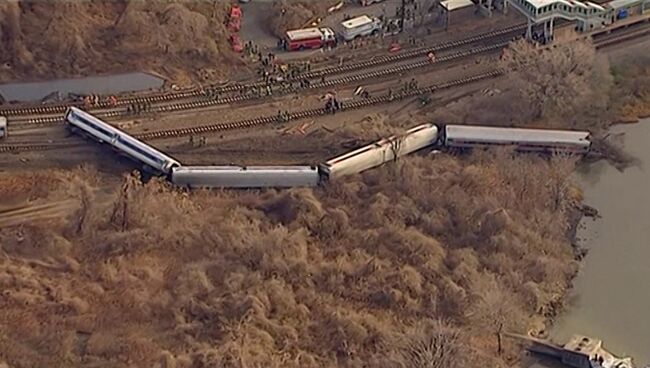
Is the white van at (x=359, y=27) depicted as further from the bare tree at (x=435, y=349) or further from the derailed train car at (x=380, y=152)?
the bare tree at (x=435, y=349)

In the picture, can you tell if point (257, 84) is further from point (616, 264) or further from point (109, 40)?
point (616, 264)

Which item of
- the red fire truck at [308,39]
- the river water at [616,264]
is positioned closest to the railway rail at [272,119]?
the red fire truck at [308,39]

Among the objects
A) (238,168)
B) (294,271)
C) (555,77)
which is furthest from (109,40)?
(555,77)

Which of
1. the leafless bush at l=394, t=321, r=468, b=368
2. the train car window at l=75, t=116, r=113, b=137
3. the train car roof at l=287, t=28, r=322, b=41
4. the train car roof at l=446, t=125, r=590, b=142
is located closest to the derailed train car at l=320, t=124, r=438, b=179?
the train car roof at l=446, t=125, r=590, b=142

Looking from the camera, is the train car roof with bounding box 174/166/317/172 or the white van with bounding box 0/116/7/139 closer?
the train car roof with bounding box 174/166/317/172

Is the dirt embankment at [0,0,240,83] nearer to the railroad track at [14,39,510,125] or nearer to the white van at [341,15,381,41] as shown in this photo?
the railroad track at [14,39,510,125]

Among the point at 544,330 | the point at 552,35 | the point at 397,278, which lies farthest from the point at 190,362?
the point at 552,35
